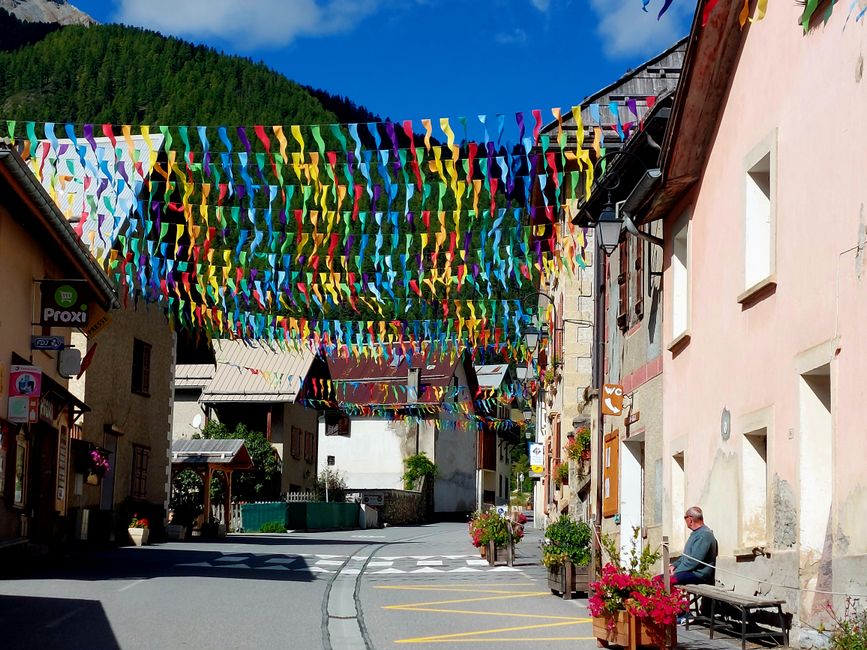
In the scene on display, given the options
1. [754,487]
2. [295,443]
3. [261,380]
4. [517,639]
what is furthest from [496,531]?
[295,443]

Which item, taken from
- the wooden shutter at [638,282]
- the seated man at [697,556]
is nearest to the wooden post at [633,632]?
the seated man at [697,556]

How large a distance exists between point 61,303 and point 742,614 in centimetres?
1461

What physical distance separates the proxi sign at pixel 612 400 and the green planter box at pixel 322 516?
28.5m

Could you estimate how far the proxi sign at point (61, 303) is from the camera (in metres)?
22.0

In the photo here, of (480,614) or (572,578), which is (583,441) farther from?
(480,614)

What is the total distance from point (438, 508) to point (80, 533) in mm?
42120

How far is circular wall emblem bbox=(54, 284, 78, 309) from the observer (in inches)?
870

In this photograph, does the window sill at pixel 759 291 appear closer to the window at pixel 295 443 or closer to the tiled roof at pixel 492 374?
the window at pixel 295 443

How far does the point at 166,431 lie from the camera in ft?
116

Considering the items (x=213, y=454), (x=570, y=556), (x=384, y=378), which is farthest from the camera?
(x=384, y=378)

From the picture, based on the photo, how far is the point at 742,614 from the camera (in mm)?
11062

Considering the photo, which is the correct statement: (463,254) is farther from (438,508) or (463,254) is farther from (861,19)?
(438,508)

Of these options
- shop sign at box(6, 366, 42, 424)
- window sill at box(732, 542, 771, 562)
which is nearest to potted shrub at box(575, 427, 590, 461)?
shop sign at box(6, 366, 42, 424)

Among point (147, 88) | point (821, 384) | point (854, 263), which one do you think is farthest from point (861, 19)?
point (147, 88)
